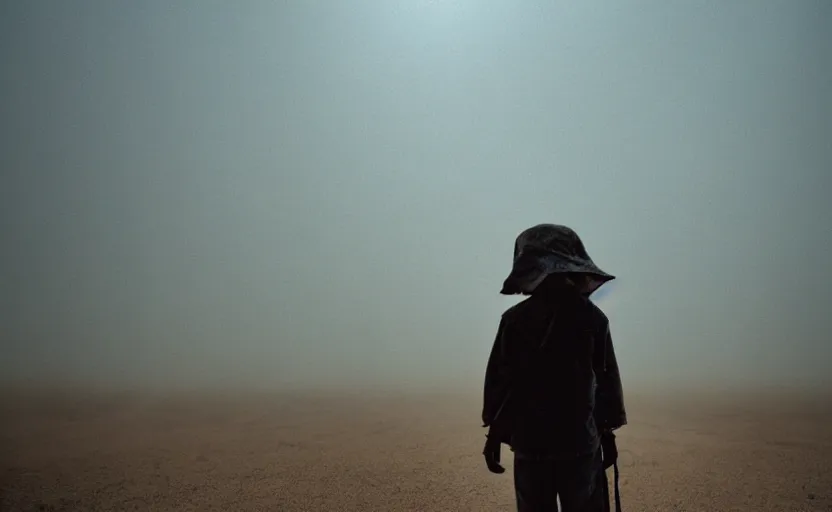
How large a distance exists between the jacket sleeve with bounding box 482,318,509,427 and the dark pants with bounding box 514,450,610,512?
0.16 metres

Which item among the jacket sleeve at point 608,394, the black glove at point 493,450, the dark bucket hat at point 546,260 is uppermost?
the dark bucket hat at point 546,260

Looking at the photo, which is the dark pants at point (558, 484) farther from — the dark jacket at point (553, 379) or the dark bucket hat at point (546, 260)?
the dark bucket hat at point (546, 260)

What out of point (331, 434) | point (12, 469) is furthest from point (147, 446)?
point (331, 434)

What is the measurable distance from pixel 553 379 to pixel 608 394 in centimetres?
23

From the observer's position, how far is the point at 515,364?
194 cm

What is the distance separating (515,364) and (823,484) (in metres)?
2.74

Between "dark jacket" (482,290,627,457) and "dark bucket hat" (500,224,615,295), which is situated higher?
"dark bucket hat" (500,224,615,295)

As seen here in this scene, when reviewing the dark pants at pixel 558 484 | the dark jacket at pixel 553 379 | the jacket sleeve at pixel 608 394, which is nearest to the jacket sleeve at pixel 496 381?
the dark jacket at pixel 553 379

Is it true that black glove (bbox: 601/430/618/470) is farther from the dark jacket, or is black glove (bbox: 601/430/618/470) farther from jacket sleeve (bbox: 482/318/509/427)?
jacket sleeve (bbox: 482/318/509/427)

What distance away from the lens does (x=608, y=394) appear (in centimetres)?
197

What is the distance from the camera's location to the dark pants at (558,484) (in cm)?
186

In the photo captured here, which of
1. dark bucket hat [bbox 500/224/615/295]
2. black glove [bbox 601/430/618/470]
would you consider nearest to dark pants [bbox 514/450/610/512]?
black glove [bbox 601/430/618/470]

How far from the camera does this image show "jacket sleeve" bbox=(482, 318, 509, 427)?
195cm

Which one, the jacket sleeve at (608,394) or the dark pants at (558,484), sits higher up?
the jacket sleeve at (608,394)
